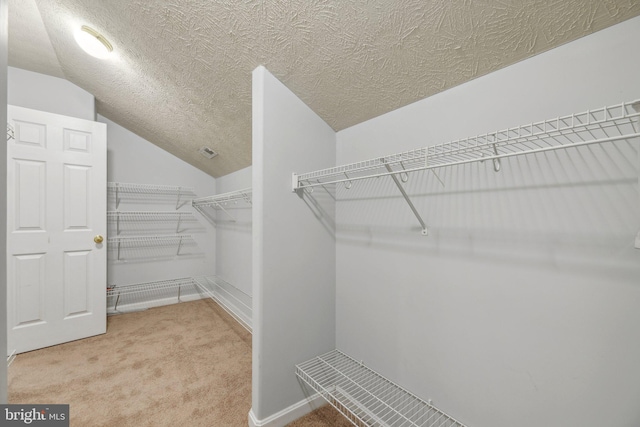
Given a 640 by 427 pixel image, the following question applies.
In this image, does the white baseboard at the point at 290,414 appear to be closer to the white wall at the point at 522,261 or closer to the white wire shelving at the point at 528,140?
the white wall at the point at 522,261

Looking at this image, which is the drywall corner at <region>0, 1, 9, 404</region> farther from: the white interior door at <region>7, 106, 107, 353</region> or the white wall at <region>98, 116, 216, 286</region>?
the white wall at <region>98, 116, 216, 286</region>

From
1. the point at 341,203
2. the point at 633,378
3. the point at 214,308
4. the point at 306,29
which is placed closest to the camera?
the point at 633,378

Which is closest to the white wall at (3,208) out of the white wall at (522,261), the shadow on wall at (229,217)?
the white wall at (522,261)

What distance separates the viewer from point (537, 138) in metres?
0.78

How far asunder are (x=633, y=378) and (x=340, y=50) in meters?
1.50

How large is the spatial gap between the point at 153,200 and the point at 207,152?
104 cm

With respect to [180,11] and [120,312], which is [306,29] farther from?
[120,312]

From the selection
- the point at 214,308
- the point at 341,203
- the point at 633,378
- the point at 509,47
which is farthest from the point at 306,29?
the point at 214,308

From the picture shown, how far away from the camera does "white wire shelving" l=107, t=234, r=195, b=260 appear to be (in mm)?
2818

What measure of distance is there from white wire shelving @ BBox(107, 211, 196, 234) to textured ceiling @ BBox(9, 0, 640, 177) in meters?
1.38

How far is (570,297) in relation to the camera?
2.70 feet

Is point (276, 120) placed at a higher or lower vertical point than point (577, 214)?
higher

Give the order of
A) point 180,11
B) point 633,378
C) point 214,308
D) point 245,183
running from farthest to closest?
point 214,308 → point 245,183 → point 180,11 → point 633,378

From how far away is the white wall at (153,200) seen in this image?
2.84 meters
